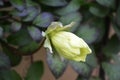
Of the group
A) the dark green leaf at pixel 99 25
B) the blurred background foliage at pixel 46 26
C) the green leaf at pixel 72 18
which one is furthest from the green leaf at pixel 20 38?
the dark green leaf at pixel 99 25

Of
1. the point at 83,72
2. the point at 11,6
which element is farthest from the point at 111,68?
the point at 11,6

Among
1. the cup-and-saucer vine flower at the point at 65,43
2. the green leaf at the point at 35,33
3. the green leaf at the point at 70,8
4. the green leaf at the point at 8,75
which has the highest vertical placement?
the cup-and-saucer vine flower at the point at 65,43

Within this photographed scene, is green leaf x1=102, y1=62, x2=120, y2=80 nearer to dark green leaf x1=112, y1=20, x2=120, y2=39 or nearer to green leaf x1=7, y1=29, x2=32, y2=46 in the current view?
dark green leaf x1=112, y1=20, x2=120, y2=39

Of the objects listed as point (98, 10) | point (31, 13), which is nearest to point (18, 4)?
point (31, 13)

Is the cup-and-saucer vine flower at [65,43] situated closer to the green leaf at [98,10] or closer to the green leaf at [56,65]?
the green leaf at [56,65]

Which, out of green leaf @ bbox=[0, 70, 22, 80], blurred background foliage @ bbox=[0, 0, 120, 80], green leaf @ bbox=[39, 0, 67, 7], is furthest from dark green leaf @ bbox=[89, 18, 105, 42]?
green leaf @ bbox=[0, 70, 22, 80]

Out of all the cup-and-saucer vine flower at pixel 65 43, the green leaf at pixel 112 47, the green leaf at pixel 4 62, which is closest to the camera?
the cup-and-saucer vine flower at pixel 65 43

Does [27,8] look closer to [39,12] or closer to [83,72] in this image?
[39,12]
